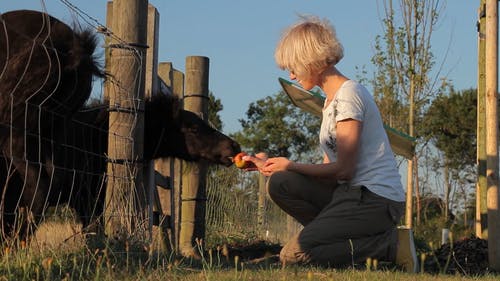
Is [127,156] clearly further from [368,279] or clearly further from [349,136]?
[368,279]

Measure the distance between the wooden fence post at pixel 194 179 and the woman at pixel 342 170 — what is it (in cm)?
398

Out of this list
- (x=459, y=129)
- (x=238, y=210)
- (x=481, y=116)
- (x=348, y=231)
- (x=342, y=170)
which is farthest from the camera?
(x=459, y=129)

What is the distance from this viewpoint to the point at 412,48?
575 inches

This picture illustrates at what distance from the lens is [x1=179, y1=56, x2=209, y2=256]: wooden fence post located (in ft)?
31.9

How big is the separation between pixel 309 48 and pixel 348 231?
1.24 meters

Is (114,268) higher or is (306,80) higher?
(306,80)

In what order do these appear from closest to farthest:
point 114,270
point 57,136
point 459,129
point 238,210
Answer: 1. point 114,270
2. point 57,136
3. point 238,210
4. point 459,129

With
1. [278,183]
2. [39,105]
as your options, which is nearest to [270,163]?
[278,183]

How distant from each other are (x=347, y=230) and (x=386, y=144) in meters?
0.64

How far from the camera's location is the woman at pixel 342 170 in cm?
557

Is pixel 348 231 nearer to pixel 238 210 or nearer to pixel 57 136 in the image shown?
pixel 57 136

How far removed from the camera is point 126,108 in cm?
643

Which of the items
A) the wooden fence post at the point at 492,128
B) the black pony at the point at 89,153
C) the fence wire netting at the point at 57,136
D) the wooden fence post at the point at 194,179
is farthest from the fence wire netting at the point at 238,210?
the fence wire netting at the point at 57,136

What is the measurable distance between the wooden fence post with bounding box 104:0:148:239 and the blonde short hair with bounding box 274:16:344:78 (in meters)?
1.25
